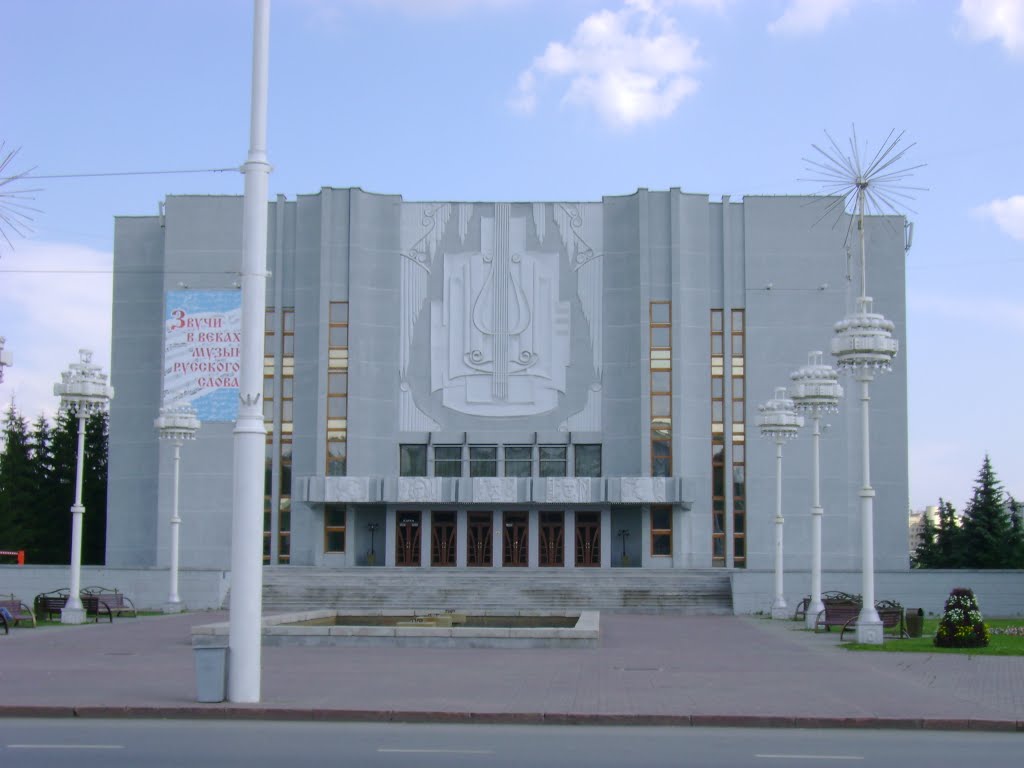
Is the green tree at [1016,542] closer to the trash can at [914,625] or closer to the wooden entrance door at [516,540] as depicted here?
the wooden entrance door at [516,540]

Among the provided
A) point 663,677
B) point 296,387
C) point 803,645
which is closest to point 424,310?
point 296,387

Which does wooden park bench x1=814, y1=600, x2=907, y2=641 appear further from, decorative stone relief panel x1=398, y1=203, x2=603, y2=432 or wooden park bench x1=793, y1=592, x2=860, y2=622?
decorative stone relief panel x1=398, y1=203, x2=603, y2=432

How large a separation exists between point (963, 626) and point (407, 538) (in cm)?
3804

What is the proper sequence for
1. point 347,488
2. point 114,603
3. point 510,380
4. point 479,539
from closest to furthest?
point 114,603 < point 347,488 < point 479,539 < point 510,380

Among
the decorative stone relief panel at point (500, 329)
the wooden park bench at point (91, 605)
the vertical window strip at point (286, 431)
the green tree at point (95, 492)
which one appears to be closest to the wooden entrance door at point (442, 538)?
the decorative stone relief panel at point (500, 329)

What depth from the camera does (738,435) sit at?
198 feet

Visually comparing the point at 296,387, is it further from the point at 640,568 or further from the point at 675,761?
the point at 675,761

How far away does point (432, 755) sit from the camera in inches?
487

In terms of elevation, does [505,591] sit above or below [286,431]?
below

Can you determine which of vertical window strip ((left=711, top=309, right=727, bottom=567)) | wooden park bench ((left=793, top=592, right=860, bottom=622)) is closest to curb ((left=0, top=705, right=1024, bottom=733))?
wooden park bench ((left=793, top=592, right=860, bottom=622))

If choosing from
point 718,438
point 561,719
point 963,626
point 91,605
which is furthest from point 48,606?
point 718,438

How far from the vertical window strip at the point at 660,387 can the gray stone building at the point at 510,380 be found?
0.11m

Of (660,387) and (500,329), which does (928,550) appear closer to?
(660,387)

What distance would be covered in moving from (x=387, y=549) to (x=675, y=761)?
49249 mm
